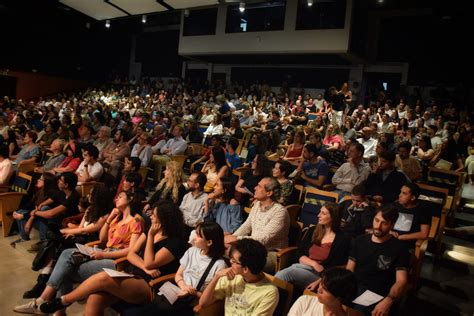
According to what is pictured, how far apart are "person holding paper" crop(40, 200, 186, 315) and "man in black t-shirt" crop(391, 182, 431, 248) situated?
6.02ft

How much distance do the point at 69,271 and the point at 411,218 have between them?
2.78 meters

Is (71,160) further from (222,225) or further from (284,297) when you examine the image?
(284,297)

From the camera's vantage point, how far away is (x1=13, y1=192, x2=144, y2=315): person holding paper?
2826 mm

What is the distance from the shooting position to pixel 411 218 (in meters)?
3.19

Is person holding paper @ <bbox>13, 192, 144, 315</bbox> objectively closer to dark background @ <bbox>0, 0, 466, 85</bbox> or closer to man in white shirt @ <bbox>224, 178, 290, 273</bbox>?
man in white shirt @ <bbox>224, 178, 290, 273</bbox>

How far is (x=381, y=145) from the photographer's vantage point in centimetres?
479

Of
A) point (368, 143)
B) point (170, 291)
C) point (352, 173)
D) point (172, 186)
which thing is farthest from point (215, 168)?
point (368, 143)

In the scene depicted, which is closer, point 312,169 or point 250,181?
point 250,181

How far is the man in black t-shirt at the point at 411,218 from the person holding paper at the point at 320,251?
0.68 m

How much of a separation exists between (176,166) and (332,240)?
1.96m

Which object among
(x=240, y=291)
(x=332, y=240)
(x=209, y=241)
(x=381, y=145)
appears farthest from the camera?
(x=381, y=145)

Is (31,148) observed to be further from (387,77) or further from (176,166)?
(387,77)

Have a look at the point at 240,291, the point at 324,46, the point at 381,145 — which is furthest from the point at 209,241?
the point at 324,46

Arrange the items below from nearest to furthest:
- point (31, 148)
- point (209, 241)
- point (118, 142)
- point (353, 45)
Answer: point (209, 241)
point (31, 148)
point (118, 142)
point (353, 45)
